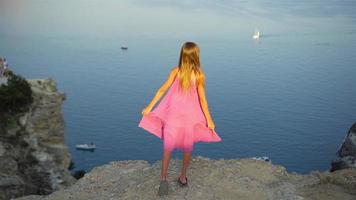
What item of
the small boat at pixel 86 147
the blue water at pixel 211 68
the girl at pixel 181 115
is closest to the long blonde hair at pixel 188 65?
the girl at pixel 181 115

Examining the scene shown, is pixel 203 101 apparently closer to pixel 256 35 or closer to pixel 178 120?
pixel 178 120

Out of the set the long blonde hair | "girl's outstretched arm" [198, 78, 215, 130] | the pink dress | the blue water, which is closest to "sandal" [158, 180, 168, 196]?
the pink dress

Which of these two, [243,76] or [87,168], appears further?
[243,76]

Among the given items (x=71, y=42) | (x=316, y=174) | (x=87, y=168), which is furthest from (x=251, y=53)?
(x=316, y=174)

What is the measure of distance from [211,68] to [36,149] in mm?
81397

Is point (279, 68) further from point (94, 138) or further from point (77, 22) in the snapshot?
point (77, 22)

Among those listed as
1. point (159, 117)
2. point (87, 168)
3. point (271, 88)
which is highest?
point (159, 117)

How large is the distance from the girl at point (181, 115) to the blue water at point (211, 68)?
67.0 m

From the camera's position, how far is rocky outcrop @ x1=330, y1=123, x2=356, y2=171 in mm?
17156

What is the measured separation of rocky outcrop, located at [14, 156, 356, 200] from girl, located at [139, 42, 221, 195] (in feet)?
3.34

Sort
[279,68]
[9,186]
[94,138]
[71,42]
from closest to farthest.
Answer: [9,186] → [94,138] → [279,68] → [71,42]

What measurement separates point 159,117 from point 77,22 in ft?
451

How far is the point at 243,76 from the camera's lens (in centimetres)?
10881

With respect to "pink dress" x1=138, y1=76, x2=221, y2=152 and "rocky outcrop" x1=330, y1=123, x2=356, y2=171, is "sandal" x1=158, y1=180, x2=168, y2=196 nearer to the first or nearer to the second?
"pink dress" x1=138, y1=76, x2=221, y2=152
